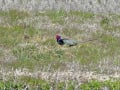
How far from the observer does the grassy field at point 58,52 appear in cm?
1182

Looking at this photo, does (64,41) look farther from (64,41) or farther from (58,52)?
(58,52)

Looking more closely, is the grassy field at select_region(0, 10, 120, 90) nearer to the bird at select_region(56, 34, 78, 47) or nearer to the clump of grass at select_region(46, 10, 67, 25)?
the clump of grass at select_region(46, 10, 67, 25)

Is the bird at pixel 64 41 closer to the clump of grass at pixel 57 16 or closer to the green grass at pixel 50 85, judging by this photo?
the clump of grass at pixel 57 16

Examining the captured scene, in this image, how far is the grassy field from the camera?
1182 centimetres

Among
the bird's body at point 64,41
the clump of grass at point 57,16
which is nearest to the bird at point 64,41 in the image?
the bird's body at point 64,41

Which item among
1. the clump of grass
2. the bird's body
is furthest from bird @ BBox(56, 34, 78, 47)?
the clump of grass

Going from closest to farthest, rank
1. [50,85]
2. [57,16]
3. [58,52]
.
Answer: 1. [50,85]
2. [58,52]
3. [57,16]

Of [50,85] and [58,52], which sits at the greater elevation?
[50,85]

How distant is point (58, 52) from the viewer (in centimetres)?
1800

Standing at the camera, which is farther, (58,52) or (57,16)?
(57,16)

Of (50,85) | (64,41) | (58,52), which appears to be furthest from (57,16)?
(50,85)

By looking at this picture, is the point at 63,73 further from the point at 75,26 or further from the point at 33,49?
the point at 75,26

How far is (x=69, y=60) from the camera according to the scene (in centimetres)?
1703

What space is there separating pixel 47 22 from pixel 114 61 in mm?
7117
